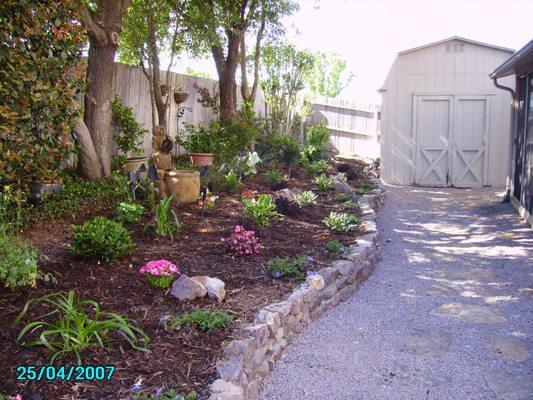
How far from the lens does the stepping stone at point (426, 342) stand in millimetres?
3928

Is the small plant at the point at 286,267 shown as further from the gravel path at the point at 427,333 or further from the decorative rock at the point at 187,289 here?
the decorative rock at the point at 187,289

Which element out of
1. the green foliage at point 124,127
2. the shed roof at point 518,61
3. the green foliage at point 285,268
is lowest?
the green foliage at point 285,268

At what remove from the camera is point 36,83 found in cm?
459

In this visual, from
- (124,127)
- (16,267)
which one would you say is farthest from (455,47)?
(16,267)

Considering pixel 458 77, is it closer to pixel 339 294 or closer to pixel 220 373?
pixel 339 294

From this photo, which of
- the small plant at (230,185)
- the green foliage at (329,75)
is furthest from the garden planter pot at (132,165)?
the green foliage at (329,75)

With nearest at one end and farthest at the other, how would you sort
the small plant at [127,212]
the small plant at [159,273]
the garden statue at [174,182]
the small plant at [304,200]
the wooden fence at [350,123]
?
1. the small plant at [159,273]
2. the small plant at [127,212]
3. the garden statue at [174,182]
4. the small plant at [304,200]
5. the wooden fence at [350,123]

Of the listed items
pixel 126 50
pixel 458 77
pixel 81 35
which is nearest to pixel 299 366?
pixel 81 35

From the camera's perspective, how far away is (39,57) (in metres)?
4.66

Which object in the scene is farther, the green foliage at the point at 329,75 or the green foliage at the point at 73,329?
the green foliage at the point at 329,75

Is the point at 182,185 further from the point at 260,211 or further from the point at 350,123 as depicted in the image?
the point at 350,123

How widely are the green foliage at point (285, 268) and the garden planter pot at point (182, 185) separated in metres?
2.32

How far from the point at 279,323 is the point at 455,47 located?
10606 mm

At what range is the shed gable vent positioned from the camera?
12500 mm
